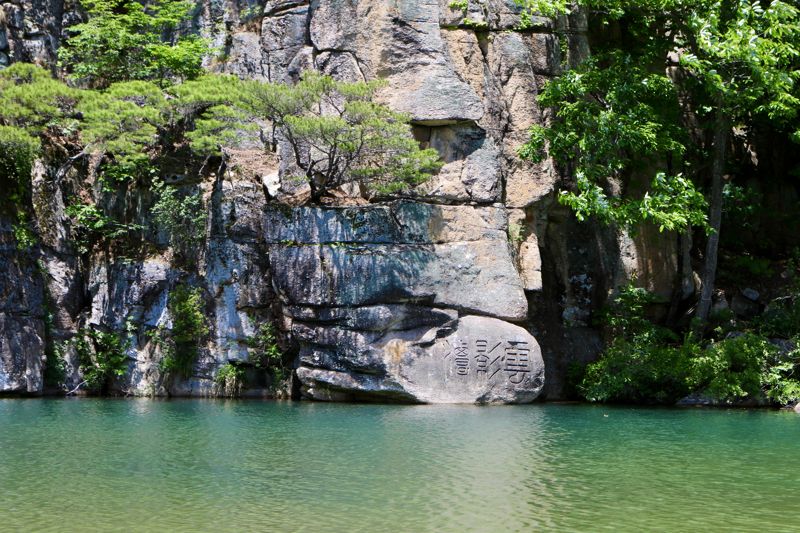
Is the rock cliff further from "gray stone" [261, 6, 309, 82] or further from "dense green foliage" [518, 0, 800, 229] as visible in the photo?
"dense green foliage" [518, 0, 800, 229]

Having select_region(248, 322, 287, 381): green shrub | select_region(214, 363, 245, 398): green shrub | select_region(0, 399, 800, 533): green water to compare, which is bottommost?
select_region(0, 399, 800, 533): green water

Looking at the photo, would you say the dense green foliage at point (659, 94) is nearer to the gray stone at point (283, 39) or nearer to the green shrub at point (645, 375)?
the green shrub at point (645, 375)

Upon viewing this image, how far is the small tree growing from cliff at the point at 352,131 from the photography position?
51.1 feet

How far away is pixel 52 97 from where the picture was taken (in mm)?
16672

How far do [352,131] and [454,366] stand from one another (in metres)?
4.53

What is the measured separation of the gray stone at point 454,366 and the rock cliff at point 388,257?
3 centimetres

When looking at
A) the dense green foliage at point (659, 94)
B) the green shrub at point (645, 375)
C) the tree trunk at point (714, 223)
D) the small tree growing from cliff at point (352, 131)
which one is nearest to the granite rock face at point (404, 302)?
the small tree growing from cliff at point (352, 131)

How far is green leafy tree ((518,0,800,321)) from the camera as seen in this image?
1487cm

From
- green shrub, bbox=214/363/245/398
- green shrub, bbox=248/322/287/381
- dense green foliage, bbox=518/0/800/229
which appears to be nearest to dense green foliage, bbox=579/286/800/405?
dense green foliage, bbox=518/0/800/229

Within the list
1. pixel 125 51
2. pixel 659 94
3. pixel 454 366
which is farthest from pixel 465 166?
pixel 125 51

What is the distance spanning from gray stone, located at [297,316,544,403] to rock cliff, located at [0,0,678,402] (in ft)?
0.08

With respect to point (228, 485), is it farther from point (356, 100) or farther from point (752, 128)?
point (752, 128)

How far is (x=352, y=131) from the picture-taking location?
15734mm

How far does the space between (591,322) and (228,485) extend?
11.9m
